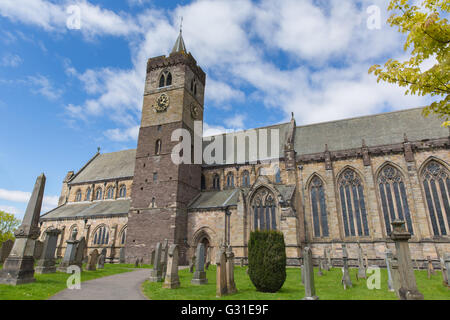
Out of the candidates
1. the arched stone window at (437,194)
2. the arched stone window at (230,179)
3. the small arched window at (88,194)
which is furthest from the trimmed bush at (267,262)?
the small arched window at (88,194)

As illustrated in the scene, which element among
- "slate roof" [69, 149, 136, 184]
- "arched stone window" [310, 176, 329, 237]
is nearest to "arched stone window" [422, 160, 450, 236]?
"arched stone window" [310, 176, 329, 237]

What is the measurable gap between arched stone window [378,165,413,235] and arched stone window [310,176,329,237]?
5007 millimetres

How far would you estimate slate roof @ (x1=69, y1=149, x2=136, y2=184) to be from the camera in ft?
126

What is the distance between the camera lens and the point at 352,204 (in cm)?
2488

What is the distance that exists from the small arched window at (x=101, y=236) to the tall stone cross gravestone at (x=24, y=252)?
21578mm

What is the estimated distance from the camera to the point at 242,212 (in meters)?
25.1

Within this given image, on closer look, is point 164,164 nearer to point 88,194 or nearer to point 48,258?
point 48,258

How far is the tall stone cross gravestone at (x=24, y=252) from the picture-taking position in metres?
10.7

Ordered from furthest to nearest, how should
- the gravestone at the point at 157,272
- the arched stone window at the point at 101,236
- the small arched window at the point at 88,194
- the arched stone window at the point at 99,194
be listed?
the small arched window at the point at 88,194 < the arched stone window at the point at 99,194 < the arched stone window at the point at 101,236 < the gravestone at the point at 157,272

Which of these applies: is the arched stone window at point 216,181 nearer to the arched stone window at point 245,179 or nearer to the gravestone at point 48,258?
the arched stone window at point 245,179

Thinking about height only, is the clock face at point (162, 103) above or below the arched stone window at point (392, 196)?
above

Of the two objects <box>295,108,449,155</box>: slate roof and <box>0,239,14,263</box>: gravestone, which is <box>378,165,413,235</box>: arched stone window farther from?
<box>0,239,14,263</box>: gravestone

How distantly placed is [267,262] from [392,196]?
59.4 ft
